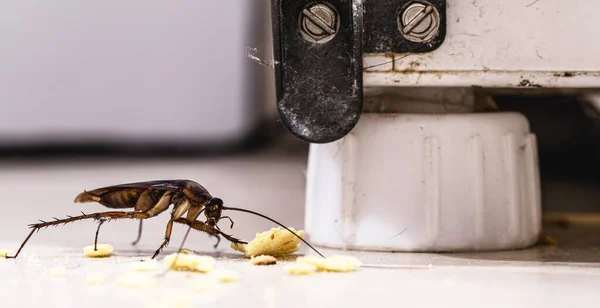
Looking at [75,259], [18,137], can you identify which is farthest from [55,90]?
[75,259]

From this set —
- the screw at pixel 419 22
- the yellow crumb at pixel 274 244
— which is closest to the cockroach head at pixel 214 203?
the yellow crumb at pixel 274 244

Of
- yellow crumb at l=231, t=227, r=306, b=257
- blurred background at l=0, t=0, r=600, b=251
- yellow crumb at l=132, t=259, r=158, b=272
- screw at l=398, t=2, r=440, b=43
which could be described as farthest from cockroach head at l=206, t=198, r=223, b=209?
blurred background at l=0, t=0, r=600, b=251

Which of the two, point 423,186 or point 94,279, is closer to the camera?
point 94,279

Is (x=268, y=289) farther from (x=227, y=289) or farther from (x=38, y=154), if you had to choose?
(x=38, y=154)

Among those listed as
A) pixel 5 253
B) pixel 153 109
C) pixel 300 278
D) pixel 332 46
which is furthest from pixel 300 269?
pixel 153 109

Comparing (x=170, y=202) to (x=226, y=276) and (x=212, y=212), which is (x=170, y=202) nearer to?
(x=212, y=212)

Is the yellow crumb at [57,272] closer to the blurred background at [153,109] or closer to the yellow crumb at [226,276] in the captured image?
the yellow crumb at [226,276]

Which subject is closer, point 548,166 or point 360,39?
point 360,39
